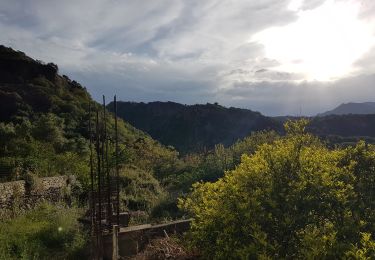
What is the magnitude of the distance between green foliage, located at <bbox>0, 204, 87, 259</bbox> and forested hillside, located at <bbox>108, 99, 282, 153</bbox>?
6249cm

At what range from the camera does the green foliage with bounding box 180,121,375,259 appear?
623cm

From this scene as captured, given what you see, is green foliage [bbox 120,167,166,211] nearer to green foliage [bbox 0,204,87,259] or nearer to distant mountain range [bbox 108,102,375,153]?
green foliage [bbox 0,204,87,259]

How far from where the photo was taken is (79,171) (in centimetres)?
1859

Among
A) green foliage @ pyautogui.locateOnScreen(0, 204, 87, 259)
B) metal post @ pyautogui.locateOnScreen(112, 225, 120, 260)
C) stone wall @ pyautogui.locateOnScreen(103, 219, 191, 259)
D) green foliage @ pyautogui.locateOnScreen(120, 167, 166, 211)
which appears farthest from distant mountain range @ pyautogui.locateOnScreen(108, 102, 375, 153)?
metal post @ pyautogui.locateOnScreen(112, 225, 120, 260)

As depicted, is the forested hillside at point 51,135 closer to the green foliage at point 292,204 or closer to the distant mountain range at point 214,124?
the green foliage at point 292,204

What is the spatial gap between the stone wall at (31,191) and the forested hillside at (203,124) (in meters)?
58.5

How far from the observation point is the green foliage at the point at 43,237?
9695 millimetres

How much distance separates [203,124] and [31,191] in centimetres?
6947

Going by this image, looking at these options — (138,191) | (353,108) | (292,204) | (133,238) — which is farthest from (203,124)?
(353,108)

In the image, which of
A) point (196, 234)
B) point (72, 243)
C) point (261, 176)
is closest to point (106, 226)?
point (72, 243)

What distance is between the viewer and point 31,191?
14.9m

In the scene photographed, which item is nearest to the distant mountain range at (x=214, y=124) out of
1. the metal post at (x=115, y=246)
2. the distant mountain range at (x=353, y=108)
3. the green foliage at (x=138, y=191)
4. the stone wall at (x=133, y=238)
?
the green foliage at (x=138, y=191)

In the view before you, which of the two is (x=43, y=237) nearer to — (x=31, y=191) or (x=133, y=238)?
(x=133, y=238)

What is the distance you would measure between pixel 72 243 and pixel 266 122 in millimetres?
74415
